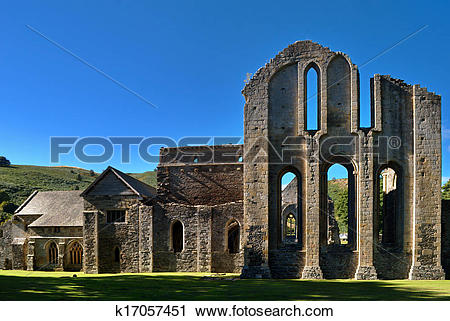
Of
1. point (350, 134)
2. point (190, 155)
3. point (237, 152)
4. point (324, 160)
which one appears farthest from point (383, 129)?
point (190, 155)

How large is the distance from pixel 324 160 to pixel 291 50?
22.1 ft

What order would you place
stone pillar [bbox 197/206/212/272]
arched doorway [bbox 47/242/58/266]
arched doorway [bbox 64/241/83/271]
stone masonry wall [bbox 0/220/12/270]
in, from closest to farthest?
stone pillar [bbox 197/206/212/272]
arched doorway [bbox 64/241/83/271]
arched doorway [bbox 47/242/58/266]
stone masonry wall [bbox 0/220/12/270]

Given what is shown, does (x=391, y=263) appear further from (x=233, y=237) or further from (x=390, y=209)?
(x=233, y=237)

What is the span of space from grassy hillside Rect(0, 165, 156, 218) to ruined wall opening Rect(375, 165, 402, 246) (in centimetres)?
6797

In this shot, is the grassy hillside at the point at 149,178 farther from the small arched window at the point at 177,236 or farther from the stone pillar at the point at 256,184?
the stone pillar at the point at 256,184

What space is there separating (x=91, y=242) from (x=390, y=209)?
71.1ft

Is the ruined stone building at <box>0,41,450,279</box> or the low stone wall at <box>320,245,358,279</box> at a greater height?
the ruined stone building at <box>0,41,450,279</box>

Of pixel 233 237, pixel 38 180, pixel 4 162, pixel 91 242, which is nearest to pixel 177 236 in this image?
pixel 233 237

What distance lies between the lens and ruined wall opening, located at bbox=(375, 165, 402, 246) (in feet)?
66.8

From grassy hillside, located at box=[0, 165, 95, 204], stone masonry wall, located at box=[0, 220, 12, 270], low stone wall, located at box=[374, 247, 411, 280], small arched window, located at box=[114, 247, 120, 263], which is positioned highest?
grassy hillside, located at box=[0, 165, 95, 204]

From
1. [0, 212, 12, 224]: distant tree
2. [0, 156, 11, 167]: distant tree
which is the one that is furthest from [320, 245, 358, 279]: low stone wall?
[0, 156, 11, 167]: distant tree

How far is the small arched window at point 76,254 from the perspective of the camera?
33469mm

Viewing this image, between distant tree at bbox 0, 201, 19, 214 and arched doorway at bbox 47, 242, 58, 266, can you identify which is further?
distant tree at bbox 0, 201, 19, 214

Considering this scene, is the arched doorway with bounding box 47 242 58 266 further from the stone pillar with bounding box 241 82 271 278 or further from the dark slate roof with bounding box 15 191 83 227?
the stone pillar with bounding box 241 82 271 278
